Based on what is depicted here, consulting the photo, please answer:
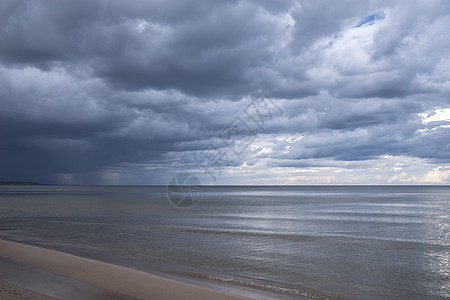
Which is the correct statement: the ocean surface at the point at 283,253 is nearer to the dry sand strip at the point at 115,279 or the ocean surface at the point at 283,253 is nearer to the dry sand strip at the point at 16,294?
the dry sand strip at the point at 115,279

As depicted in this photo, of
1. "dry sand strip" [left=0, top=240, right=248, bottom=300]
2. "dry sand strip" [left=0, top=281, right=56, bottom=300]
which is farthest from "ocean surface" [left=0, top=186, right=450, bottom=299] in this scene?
"dry sand strip" [left=0, top=281, right=56, bottom=300]

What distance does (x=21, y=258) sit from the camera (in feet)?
51.3

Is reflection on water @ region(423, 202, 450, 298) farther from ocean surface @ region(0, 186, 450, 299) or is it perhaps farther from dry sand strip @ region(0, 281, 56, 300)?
dry sand strip @ region(0, 281, 56, 300)

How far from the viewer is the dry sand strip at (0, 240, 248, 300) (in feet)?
35.2

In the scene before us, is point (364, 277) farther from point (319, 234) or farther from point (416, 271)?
point (319, 234)

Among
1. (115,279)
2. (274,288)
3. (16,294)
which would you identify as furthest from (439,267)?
(16,294)

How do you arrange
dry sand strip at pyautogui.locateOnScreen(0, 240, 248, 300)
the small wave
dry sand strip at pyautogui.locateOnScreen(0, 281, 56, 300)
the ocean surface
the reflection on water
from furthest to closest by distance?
the ocean surface
the reflection on water
the small wave
dry sand strip at pyautogui.locateOnScreen(0, 240, 248, 300)
dry sand strip at pyautogui.locateOnScreen(0, 281, 56, 300)

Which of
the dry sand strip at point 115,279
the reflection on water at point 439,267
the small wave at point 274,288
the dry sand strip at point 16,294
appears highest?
the dry sand strip at point 16,294

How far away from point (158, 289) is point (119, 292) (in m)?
1.25

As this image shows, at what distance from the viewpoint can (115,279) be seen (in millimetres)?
12266

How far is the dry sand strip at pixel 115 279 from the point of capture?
1072 cm

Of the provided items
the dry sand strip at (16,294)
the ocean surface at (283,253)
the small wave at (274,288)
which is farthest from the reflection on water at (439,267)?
the dry sand strip at (16,294)

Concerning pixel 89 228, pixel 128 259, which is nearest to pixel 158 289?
pixel 128 259

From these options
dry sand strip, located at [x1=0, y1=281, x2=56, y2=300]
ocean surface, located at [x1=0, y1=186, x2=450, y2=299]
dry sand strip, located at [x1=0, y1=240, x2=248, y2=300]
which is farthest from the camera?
ocean surface, located at [x1=0, y1=186, x2=450, y2=299]
